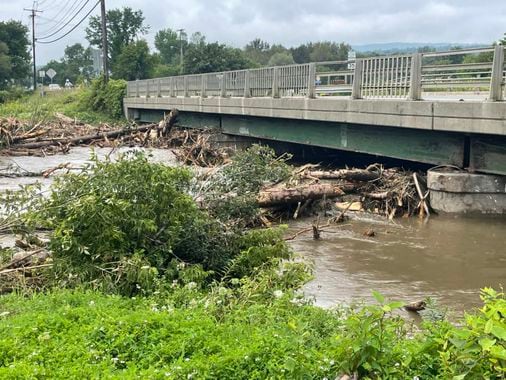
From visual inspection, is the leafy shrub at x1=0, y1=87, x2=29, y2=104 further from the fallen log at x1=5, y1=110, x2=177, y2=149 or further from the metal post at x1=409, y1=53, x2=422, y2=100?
the metal post at x1=409, y1=53, x2=422, y2=100

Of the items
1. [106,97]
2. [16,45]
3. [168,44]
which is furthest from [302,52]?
[106,97]

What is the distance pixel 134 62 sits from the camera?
2456 inches

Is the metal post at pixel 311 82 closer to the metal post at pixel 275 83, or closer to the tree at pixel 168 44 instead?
the metal post at pixel 275 83

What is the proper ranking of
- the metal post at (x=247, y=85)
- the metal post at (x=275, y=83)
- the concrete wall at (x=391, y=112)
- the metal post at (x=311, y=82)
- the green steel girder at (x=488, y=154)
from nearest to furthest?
the concrete wall at (x=391, y=112)
the green steel girder at (x=488, y=154)
the metal post at (x=311, y=82)
the metal post at (x=275, y=83)
the metal post at (x=247, y=85)

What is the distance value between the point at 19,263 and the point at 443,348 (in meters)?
5.51

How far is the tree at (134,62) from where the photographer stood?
62.5m

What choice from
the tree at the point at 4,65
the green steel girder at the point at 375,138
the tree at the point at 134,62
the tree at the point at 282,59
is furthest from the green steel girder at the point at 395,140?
the tree at the point at 282,59

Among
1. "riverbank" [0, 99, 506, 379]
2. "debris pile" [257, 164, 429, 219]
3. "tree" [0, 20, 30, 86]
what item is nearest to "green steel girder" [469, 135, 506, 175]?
"debris pile" [257, 164, 429, 219]

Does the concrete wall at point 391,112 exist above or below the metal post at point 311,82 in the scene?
below

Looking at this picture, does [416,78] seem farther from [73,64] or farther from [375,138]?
[73,64]

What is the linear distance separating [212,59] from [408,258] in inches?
1944

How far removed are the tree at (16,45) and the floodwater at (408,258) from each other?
3023 inches

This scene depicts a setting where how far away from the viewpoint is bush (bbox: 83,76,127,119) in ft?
143

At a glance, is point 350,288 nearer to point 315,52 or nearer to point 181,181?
point 181,181
